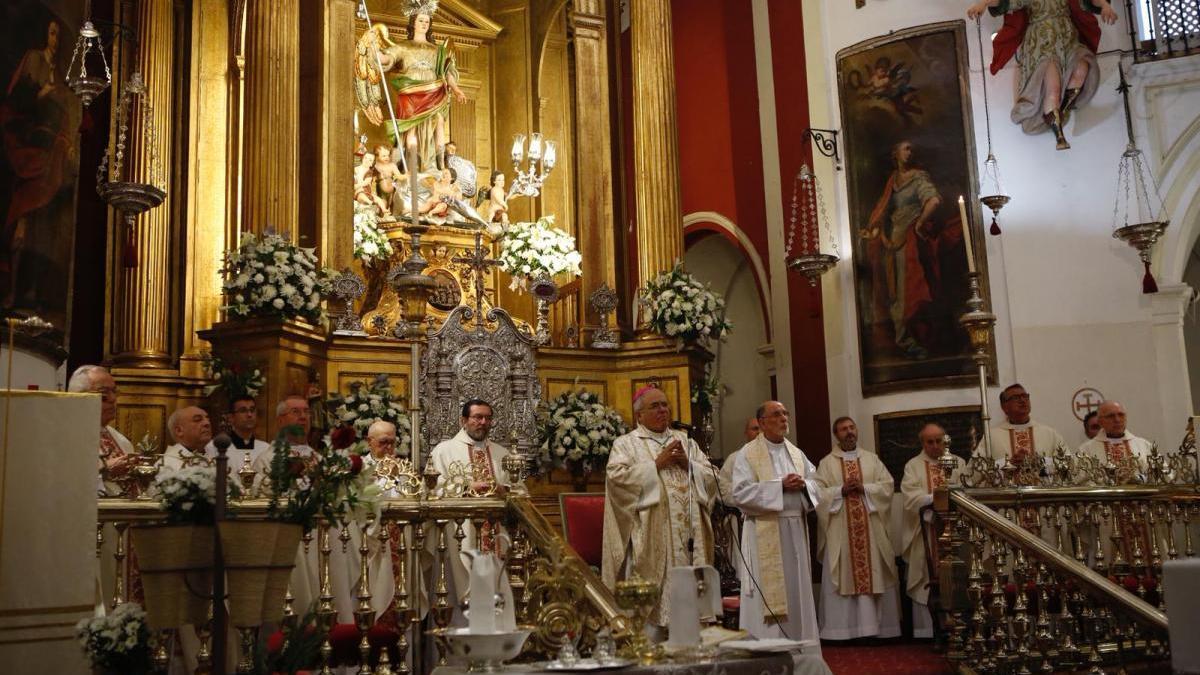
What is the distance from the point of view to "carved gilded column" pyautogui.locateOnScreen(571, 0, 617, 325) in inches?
487

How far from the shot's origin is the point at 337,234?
1095 cm

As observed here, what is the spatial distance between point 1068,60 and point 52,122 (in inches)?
372

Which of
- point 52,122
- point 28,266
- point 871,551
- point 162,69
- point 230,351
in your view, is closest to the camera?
point 28,266

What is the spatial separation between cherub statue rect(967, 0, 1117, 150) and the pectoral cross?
5.47 meters

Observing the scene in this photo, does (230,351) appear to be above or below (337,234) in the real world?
below

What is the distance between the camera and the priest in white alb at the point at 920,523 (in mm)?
10734

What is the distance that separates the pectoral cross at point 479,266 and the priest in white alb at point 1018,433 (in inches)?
170

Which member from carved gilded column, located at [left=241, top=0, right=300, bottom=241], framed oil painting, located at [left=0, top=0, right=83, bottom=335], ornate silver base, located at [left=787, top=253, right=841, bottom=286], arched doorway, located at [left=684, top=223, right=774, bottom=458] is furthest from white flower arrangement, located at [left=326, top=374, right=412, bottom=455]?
arched doorway, located at [left=684, top=223, right=774, bottom=458]

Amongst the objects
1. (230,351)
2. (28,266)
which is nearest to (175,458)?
(28,266)

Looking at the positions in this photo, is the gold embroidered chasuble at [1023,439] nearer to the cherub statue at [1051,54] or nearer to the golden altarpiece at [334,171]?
the golden altarpiece at [334,171]

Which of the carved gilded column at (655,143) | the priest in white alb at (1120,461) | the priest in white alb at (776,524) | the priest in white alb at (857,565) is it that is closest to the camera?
the priest in white alb at (1120,461)

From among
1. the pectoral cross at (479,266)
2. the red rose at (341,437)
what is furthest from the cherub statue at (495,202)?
the red rose at (341,437)

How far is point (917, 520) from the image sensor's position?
35.8 feet

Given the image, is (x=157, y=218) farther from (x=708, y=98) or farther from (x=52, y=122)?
(x=708, y=98)
